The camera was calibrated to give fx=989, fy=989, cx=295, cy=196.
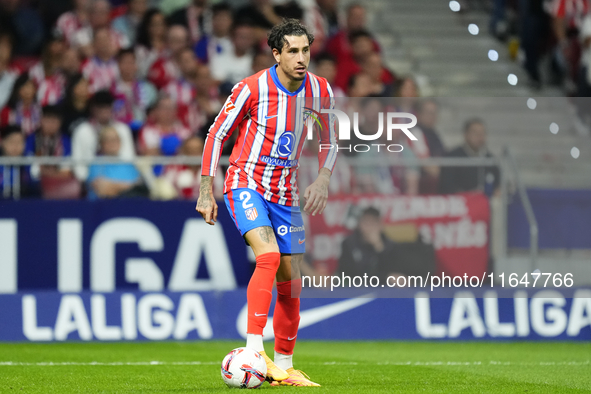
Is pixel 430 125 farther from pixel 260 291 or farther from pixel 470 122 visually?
pixel 260 291

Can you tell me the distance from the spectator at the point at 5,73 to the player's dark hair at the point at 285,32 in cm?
606

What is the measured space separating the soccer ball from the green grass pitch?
0.09m

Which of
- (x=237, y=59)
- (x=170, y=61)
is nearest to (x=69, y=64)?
(x=170, y=61)

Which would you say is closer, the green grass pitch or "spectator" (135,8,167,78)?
the green grass pitch

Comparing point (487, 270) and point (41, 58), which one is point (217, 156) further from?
point (41, 58)

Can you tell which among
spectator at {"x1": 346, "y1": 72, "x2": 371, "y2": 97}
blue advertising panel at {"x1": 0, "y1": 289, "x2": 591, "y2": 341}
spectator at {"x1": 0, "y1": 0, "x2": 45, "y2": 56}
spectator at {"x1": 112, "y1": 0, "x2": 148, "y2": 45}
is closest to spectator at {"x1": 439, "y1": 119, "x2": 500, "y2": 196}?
blue advertising panel at {"x1": 0, "y1": 289, "x2": 591, "y2": 341}

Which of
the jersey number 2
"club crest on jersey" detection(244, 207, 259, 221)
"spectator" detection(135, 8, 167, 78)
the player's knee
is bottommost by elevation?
the player's knee

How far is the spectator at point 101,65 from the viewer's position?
1155 cm

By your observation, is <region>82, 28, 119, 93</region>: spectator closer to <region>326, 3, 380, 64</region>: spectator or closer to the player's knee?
<region>326, 3, 380, 64</region>: spectator

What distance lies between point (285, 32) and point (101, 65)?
20.2 ft

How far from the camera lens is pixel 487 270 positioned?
9641 millimetres

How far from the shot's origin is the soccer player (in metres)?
5.88

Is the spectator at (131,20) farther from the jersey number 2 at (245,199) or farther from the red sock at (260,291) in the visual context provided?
the red sock at (260,291)

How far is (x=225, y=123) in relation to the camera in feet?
19.7
